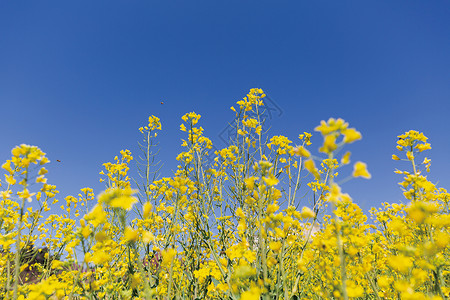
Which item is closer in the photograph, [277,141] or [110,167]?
[277,141]

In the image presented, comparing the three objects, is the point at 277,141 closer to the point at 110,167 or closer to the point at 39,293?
the point at 39,293

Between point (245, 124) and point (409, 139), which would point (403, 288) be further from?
point (245, 124)

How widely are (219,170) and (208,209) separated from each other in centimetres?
65

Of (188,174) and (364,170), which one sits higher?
(188,174)

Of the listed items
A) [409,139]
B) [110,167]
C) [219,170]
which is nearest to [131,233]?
[219,170]

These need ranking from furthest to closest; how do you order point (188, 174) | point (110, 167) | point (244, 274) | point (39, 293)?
1. point (110, 167)
2. point (188, 174)
3. point (39, 293)
4. point (244, 274)

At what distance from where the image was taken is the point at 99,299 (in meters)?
2.23

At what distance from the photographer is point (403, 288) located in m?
1.10

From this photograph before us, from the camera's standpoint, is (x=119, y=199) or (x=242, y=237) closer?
(x=119, y=199)

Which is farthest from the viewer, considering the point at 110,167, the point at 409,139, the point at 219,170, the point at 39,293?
the point at 110,167

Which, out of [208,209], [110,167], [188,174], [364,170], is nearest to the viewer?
[364,170]

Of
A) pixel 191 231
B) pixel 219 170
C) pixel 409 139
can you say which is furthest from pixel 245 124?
pixel 409 139

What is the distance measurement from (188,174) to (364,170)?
2.36 metres

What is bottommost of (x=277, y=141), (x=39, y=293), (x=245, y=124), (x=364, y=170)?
(x=39, y=293)
